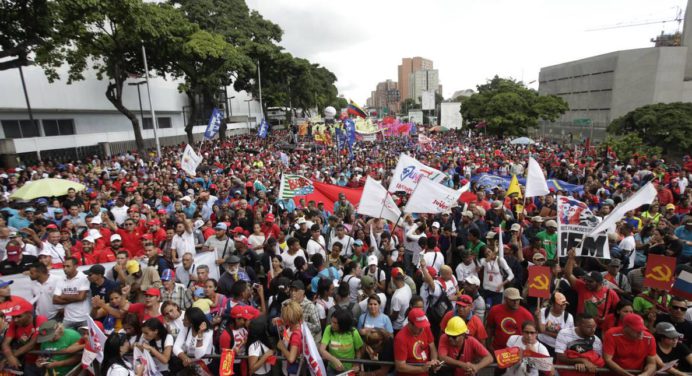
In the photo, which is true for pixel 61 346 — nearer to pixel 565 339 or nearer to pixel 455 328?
pixel 455 328

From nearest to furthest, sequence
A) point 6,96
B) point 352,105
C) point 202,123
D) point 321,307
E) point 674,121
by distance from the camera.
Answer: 1. point 321,307
2. point 6,96
3. point 352,105
4. point 674,121
5. point 202,123

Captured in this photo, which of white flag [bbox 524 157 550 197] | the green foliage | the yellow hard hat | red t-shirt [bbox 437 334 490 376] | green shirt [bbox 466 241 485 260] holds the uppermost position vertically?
white flag [bbox 524 157 550 197]

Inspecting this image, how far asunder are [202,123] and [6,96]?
25260mm

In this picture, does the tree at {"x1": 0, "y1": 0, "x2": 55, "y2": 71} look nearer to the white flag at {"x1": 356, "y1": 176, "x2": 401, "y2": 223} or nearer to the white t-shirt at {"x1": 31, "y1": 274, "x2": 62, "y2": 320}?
the white t-shirt at {"x1": 31, "y1": 274, "x2": 62, "y2": 320}

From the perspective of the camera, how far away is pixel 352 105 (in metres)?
24.8

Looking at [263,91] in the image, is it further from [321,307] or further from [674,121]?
[321,307]

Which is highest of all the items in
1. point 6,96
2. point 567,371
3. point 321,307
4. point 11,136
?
point 6,96

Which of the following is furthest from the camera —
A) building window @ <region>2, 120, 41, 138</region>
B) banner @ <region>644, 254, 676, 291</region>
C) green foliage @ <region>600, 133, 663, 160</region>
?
green foliage @ <region>600, 133, 663, 160</region>

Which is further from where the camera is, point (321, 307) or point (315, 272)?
point (315, 272)

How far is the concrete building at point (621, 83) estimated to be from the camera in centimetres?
5022

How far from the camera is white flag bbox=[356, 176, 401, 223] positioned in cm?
773

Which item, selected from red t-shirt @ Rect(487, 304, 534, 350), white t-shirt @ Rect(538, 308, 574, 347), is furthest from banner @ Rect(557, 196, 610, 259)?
red t-shirt @ Rect(487, 304, 534, 350)

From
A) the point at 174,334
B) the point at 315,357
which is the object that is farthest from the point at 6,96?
the point at 315,357

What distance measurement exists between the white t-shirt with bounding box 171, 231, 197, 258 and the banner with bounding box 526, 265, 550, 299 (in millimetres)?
5315
